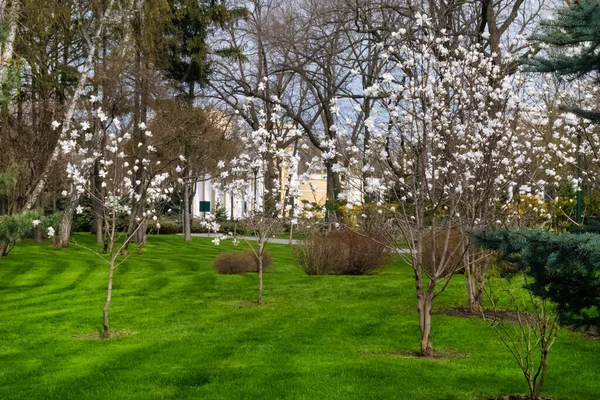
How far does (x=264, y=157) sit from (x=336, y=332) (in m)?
5.48

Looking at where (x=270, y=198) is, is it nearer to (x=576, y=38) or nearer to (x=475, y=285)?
(x=475, y=285)

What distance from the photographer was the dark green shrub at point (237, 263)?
1978 centimetres

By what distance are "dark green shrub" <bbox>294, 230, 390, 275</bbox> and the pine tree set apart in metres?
13.2

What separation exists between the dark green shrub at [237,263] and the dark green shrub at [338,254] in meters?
1.36

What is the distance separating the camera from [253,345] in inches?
411

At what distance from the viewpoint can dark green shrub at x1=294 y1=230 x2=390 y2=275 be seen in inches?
738

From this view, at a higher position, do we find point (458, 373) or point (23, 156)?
point (23, 156)

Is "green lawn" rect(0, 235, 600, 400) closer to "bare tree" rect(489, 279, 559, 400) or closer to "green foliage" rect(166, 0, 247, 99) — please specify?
"bare tree" rect(489, 279, 559, 400)

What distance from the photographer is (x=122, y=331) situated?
11.9m

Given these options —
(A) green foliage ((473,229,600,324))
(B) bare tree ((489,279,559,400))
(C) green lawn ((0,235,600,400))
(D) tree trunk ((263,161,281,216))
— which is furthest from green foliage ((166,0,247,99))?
(A) green foliage ((473,229,600,324))

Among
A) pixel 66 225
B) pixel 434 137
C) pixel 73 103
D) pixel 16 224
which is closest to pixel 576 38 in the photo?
pixel 434 137

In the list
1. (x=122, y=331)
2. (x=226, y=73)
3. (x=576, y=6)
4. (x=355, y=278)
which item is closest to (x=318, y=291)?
(x=355, y=278)

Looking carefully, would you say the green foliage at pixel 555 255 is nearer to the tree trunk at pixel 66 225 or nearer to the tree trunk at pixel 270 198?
the tree trunk at pixel 270 198

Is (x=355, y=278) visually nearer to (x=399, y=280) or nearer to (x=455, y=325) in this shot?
(x=399, y=280)
